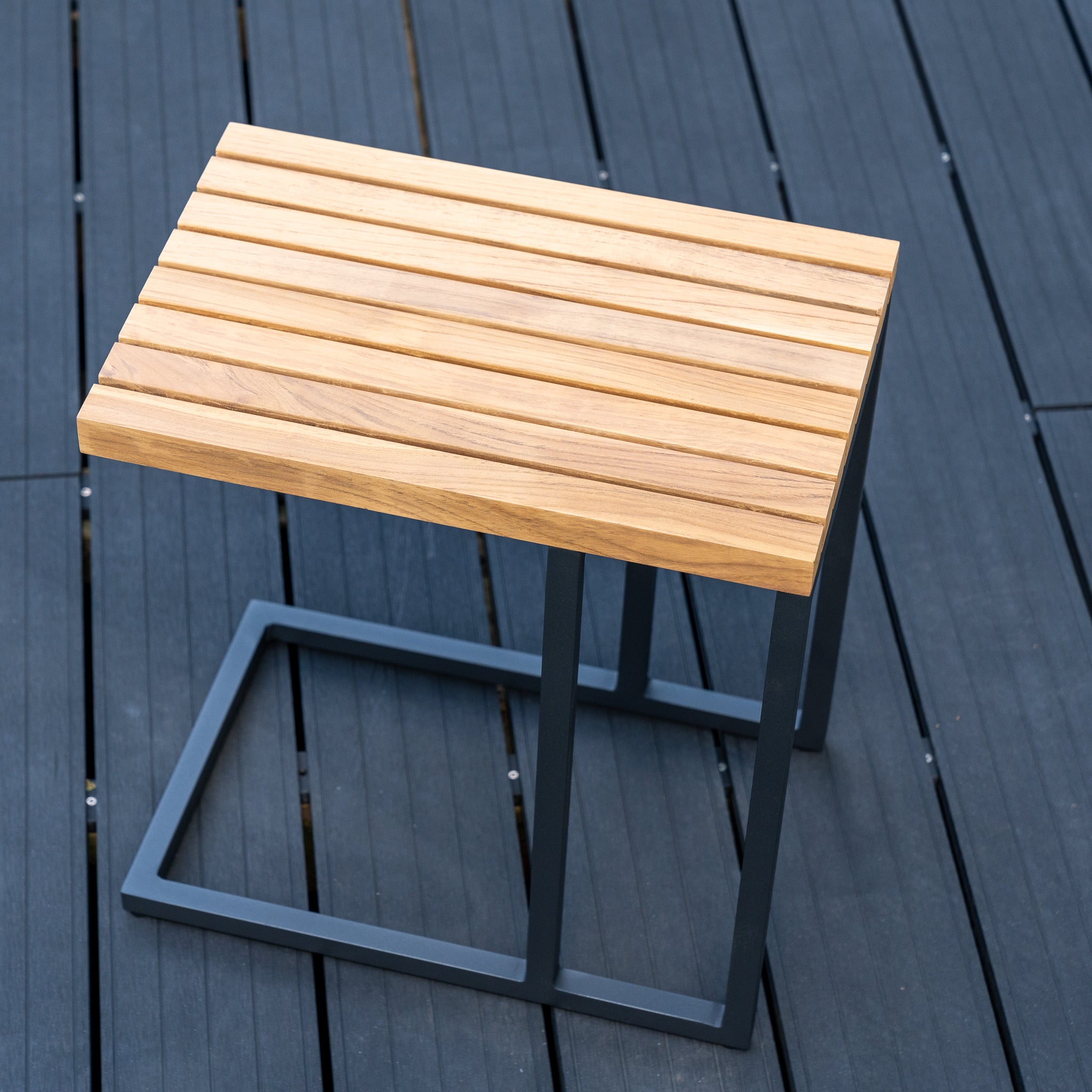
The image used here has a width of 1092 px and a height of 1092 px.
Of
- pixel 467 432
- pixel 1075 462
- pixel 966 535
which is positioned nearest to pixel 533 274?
pixel 467 432

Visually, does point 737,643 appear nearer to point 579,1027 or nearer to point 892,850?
point 892,850

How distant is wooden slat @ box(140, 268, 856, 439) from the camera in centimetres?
134

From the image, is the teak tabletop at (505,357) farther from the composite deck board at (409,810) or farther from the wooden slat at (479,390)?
the composite deck board at (409,810)

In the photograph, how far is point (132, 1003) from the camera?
171 centimetres

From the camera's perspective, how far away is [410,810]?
1.87m

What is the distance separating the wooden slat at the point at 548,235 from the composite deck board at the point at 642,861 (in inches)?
26.4

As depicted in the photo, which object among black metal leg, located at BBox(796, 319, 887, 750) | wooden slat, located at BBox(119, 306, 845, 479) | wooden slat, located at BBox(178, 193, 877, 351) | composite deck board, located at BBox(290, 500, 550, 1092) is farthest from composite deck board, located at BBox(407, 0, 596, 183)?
wooden slat, located at BBox(119, 306, 845, 479)

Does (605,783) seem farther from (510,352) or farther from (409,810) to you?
(510,352)

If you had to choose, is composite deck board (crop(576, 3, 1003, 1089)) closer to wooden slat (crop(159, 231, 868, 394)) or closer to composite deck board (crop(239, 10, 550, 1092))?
composite deck board (crop(239, 10, 550, 1092))

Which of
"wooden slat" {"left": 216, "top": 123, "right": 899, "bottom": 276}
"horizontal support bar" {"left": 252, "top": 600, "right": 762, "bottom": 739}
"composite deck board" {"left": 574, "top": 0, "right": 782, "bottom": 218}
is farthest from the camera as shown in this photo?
"composite deck board" {"left": 574, "top": 0, "right": 782, "bottom": 218}

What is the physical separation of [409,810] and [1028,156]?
147 centimetres

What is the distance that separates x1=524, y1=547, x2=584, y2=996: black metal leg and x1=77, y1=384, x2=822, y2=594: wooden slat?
6cm

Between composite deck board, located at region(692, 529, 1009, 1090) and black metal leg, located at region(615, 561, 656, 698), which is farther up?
black metal leg, located at region(615, 561, 656, 698)

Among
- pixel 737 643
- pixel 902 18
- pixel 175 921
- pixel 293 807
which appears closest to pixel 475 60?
pixel 902 18
